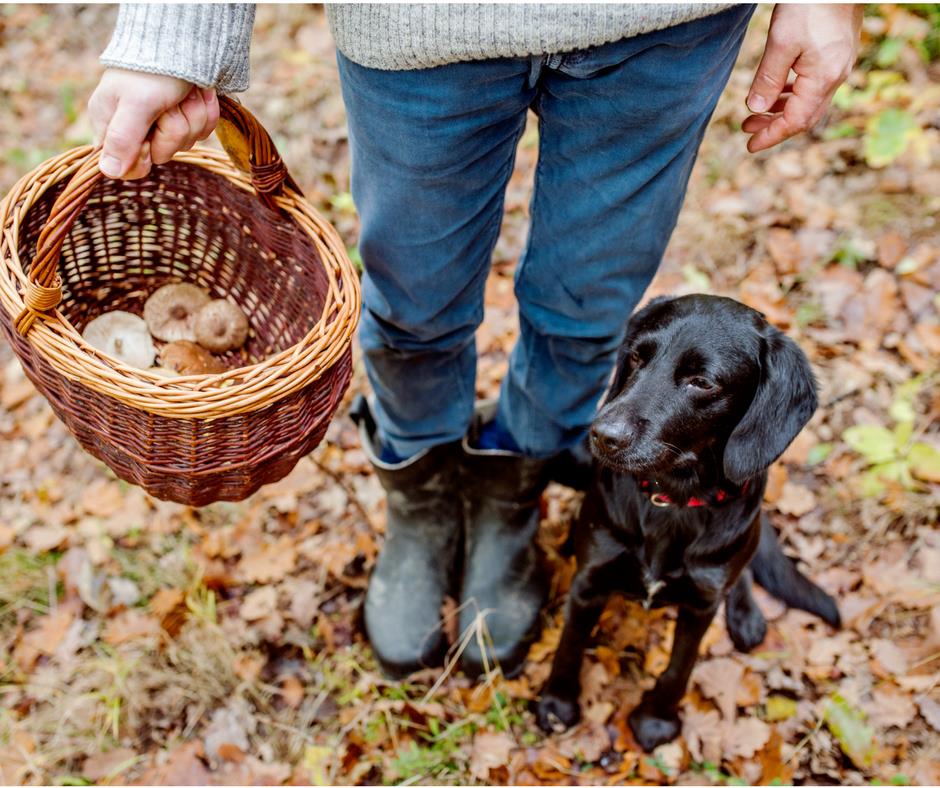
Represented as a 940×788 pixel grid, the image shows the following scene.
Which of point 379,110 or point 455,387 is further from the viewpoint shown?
point 455,387

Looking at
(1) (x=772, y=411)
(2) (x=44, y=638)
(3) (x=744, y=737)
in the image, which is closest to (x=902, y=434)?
(3) (x=744, y=737)

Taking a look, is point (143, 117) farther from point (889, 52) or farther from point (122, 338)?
point (889, 52)

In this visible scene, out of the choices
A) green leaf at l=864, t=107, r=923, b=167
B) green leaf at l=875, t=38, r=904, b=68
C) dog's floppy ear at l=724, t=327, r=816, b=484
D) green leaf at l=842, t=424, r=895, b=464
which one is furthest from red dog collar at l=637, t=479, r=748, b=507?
green leaf at l=875, t=38, r=904, b=68

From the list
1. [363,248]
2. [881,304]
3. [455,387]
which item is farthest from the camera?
[881,304]

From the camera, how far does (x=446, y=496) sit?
8.20 feet

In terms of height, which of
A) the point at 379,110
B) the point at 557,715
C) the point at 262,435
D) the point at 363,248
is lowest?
the point at 557,715

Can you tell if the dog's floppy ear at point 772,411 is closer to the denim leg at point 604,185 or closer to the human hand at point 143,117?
the denim leg at point 604,185

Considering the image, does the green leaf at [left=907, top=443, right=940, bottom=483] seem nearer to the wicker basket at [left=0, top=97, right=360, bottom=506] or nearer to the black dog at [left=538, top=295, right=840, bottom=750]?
the black dog at [left=538, top=295, right=840, bottom=750]

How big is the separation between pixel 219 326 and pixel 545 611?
4.42ft

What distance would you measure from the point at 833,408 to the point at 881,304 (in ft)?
1.77

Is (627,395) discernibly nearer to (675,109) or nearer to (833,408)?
(675,109)

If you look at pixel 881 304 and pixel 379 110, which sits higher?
pixel 379 110

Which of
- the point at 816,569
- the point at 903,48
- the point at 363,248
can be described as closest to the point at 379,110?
the point at 363,248

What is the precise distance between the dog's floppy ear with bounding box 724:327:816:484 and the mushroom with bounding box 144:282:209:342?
133cm
